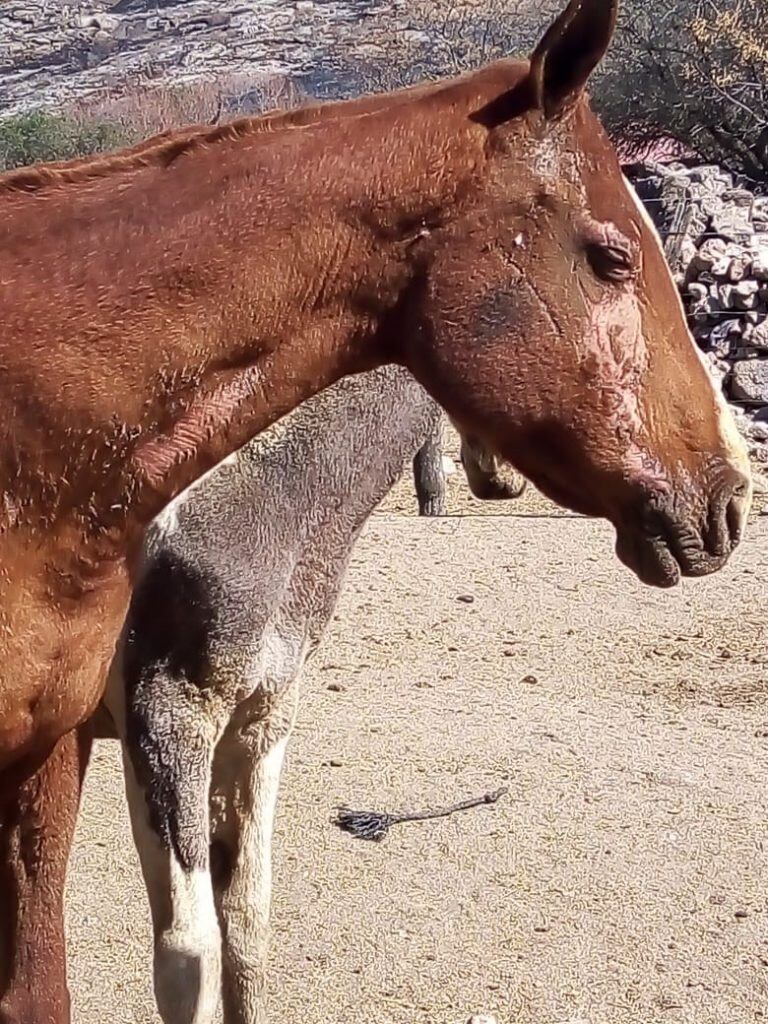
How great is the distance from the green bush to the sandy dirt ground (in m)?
14.6

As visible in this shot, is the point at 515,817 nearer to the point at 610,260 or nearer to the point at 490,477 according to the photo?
the point at 490,477

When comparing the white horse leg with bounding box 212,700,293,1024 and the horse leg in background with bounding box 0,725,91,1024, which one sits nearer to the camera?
the horse leg in background with bounding box 0,725,91,1024

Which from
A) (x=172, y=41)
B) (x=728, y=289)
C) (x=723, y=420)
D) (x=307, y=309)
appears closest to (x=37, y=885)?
(x=307, y=309)

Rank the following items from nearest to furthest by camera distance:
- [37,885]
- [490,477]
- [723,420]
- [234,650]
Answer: [723,420]
[37,885]
[490,477]
[234,650]

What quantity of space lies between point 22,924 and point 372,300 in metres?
1.07

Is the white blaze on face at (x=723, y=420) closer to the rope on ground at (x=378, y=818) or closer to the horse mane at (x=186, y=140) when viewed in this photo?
the horse mane at (x=186, y=140)

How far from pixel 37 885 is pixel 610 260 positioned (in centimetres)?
122

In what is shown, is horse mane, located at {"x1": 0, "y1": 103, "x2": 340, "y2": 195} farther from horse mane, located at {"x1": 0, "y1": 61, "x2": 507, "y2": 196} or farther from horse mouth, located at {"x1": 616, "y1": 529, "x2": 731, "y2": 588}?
horse mouth, located at {"x1": 616, "y1": 529, "x2": 731, "y2": 588}

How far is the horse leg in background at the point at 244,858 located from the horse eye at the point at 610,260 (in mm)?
1459

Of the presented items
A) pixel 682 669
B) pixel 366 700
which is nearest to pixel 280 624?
pixel 366 700

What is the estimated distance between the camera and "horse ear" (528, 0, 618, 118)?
165 cm

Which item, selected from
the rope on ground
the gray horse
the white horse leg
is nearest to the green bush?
the rope on ground

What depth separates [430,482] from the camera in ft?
24.1

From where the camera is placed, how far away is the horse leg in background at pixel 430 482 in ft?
22.4
